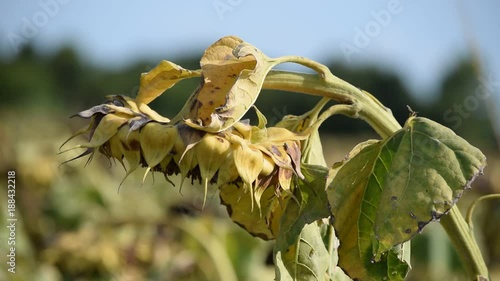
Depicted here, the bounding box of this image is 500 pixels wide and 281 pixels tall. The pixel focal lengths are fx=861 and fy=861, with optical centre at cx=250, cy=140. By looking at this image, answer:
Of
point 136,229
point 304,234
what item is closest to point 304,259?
point 304,234

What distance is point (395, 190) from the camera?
1.20 m

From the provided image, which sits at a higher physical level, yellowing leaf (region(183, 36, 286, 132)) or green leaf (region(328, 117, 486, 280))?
yellowing leaf (region(183, 36, 286, 132))

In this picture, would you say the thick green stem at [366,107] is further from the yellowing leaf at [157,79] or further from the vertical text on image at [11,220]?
the vertical text on image at [11,220]

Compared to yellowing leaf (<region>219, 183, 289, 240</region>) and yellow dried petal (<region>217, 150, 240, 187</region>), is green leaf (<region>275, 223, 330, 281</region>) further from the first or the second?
yellow dried petal (<region>217, 150, 240, 187</region>)

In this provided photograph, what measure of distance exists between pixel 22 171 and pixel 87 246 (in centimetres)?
148

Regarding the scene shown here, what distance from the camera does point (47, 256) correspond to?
3.75m

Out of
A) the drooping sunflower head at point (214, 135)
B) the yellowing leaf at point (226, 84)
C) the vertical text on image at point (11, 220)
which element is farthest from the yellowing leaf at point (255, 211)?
the vertical text on image at point (11, 220)

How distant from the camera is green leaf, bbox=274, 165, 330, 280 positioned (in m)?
1.25

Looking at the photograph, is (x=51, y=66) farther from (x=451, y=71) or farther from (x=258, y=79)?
(x=258, y=79)

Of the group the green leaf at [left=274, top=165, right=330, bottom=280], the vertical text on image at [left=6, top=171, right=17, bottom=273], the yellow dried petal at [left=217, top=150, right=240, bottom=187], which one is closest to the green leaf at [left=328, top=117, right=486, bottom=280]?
the green leaf at [left=274, top=165, right=330, bottom=280]

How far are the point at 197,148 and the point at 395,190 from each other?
294mm

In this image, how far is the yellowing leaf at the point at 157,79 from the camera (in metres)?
1.27

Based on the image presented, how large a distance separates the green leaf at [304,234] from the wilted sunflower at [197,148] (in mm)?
49

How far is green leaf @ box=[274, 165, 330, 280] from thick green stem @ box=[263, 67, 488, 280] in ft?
0.36
